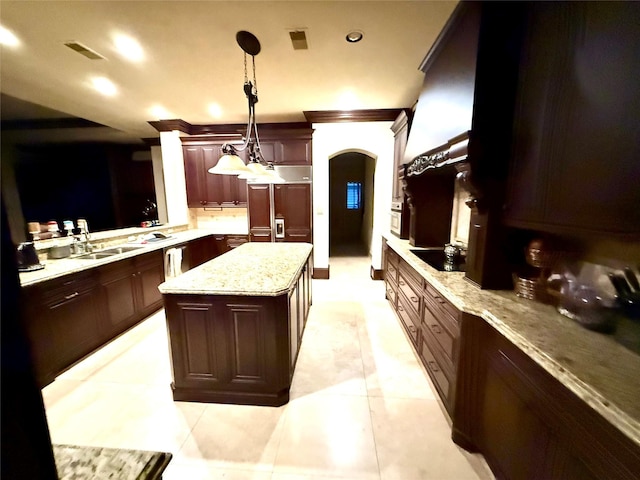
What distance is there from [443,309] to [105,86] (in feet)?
14.6

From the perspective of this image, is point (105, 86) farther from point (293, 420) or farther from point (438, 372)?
point (438, 372)

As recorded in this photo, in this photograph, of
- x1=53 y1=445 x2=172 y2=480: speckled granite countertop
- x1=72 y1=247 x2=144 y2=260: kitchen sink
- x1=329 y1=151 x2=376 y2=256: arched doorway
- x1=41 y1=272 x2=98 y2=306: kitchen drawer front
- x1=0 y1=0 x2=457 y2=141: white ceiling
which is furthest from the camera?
x1=329 y1=151 x2=376 y2=256: arched doorway

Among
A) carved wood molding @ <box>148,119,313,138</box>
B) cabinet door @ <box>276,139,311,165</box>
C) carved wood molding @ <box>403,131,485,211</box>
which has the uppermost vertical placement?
carved wood molding @ <box>148,119,313,138</box>

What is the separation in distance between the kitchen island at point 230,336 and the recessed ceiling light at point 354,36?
6.87 ft

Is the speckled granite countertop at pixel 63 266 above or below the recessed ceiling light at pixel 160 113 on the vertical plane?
below

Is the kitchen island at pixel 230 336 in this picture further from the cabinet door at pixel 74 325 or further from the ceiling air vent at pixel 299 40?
the ceiling air vent at pixel 299 40

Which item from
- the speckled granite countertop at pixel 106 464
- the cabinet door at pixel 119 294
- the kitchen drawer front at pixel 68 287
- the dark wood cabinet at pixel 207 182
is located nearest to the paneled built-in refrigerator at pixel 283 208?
the dark wood cabinet at pixel 207 182

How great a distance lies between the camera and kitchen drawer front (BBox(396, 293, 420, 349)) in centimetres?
229

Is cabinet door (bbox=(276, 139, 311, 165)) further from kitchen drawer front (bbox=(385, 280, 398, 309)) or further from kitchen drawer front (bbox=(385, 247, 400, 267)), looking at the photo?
kitchen drawer front (bbox=(385, 280, 398, 309))

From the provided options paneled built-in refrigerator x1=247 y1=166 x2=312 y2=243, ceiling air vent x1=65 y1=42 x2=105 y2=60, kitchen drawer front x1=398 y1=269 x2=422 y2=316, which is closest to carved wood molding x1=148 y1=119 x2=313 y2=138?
paneled built-in refrigerator x1=247 y1=166 x2=312 y2=243

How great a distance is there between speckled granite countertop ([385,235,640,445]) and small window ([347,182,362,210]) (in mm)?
7065

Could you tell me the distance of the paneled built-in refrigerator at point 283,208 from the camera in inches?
171

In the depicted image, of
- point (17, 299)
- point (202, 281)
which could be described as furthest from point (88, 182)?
point (17, 299)

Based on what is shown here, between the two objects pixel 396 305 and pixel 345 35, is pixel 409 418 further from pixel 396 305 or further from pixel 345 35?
pixel 345 35
